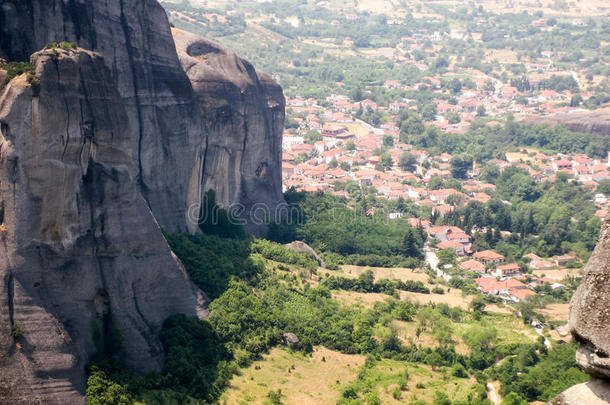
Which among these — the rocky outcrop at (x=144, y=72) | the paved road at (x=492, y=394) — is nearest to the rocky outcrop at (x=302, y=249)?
the rocky outcrop at (x=144, y=72)

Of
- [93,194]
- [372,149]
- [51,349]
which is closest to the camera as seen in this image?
[51,349]

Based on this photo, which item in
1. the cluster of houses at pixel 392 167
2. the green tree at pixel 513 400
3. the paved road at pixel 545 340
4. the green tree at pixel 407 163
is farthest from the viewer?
the green tree at pixel 407 163

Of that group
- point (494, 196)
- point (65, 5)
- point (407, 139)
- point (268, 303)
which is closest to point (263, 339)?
point (268, 303)

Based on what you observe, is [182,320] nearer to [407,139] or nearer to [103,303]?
[103,303]

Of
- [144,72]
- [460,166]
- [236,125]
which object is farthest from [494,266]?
[144,72]

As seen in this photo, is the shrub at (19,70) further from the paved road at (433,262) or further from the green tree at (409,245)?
the paved road at (433,262)

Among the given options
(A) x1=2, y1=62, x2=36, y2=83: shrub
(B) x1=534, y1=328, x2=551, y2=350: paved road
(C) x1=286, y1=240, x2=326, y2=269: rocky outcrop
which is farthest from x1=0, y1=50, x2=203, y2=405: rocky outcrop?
(B) x1=534, y1=328, x2=551, y2=350: paved road
